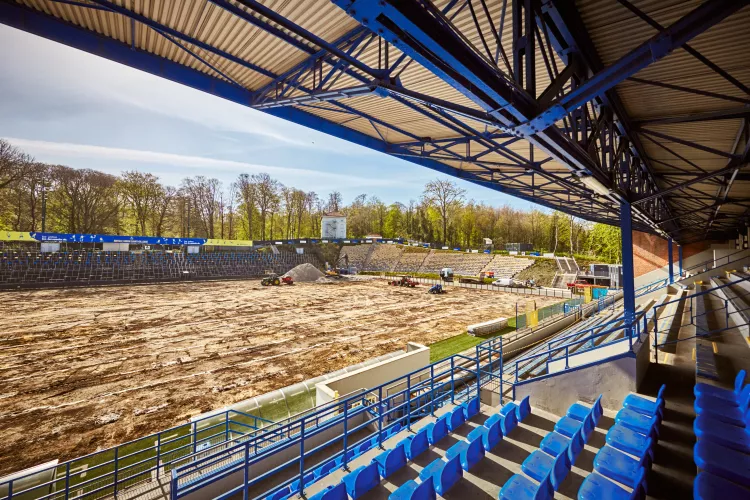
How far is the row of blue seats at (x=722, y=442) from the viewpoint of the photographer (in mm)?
3621

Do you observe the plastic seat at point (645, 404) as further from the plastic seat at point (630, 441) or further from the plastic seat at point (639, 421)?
the plastic seat at point (630, 441)

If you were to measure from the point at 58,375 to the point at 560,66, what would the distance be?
20011 millimetres

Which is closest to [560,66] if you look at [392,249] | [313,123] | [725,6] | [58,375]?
[725,6]

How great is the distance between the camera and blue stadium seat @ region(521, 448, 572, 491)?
4375mm

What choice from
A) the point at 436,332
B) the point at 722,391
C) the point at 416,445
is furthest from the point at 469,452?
the point at 436,332

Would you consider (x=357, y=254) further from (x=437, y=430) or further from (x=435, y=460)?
(x=435, y=460)

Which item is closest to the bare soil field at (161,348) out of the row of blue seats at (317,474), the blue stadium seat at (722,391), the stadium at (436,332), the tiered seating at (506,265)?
the stadium at (436,332)

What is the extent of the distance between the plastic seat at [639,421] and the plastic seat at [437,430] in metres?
3.00

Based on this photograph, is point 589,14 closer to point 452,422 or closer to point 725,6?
point 725,6

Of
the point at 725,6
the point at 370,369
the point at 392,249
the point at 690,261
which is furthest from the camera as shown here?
the point at 392,249

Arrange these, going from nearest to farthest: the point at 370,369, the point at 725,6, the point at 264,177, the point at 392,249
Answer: the point at 725,6 → the point at 370,369 → the point at 392,249 → the point at 264,177

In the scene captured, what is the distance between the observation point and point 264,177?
64.1 meters

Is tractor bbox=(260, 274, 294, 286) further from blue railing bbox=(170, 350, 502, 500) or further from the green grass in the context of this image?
blue railing bbox=(170, 350, 502, 500)

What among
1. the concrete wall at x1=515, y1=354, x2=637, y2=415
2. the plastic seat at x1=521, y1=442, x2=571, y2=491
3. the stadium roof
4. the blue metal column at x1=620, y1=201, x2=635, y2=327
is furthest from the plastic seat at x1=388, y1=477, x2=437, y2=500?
the blue metal column at x1=620, y1=201, x2=635, y2=327
